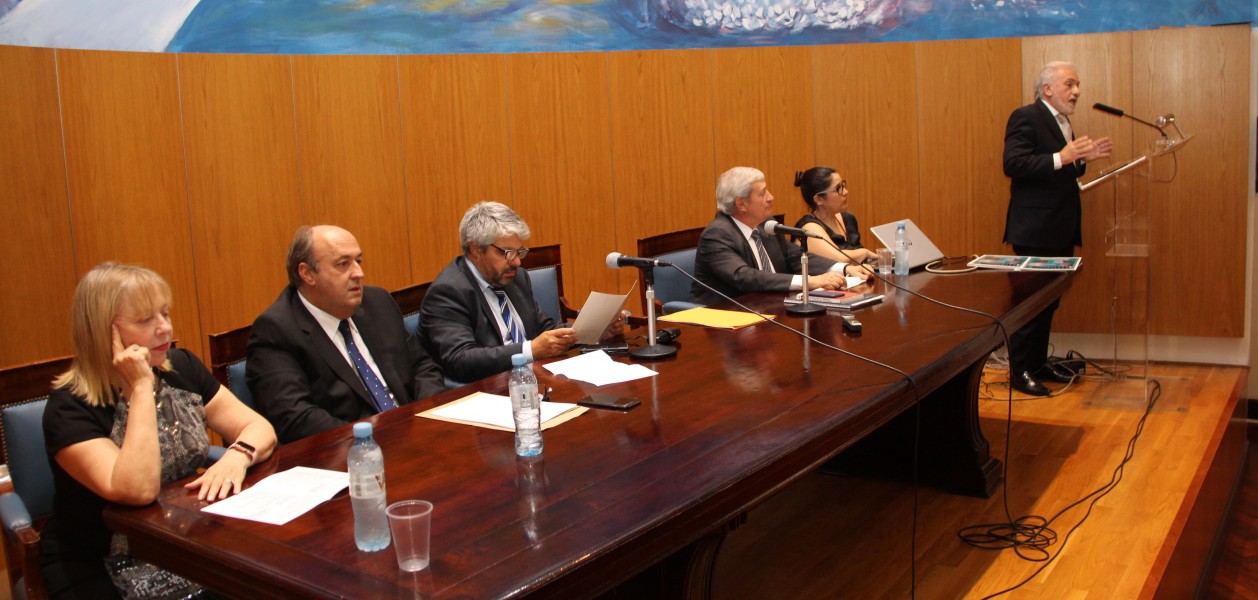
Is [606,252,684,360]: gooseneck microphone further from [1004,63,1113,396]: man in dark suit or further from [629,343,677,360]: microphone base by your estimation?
[1004,63,1113,396]: man in dark suit

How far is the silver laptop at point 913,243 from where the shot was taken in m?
4.34

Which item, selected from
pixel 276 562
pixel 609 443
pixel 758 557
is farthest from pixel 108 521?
pixel 758 557

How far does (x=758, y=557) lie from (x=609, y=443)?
4.42 ft

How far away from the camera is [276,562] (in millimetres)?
1560

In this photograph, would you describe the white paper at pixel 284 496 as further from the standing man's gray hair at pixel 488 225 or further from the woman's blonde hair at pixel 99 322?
the standing man's gray hair at pixel 488 225

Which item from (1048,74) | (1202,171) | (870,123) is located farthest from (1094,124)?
(870,123)

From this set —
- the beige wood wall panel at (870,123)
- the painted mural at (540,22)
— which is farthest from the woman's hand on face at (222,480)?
the beige wood wall panel at (870,123)

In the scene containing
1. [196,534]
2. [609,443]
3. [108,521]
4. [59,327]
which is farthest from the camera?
[59,327]

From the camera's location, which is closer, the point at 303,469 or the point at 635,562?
the point at 635,562

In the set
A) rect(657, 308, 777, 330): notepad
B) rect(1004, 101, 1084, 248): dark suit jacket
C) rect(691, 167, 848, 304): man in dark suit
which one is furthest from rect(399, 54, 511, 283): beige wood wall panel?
rect(1004, 101, 1084, 248): dark suit jacket

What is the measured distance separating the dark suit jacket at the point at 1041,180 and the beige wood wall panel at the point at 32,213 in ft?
15.0

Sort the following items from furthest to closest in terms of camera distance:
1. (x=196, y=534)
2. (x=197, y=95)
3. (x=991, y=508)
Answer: (x=197, y=95) → (x=991, y=508) → (x=196, y=534)

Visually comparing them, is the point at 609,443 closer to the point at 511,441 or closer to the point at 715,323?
the point at 511,441

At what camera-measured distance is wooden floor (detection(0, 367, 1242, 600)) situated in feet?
9.76
